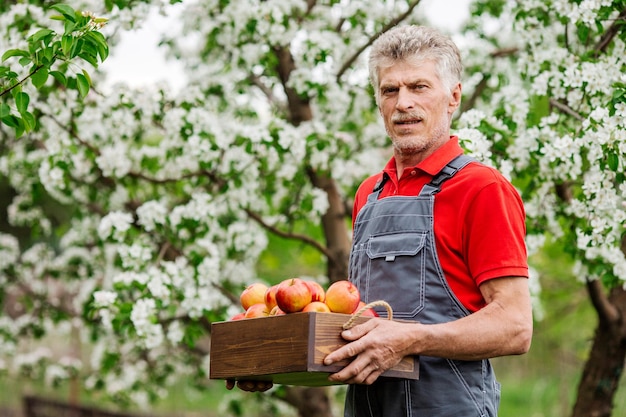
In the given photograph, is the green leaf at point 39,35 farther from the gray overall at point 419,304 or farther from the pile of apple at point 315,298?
the gray overall at point 419,304

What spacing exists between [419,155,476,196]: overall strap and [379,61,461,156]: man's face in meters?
0.14

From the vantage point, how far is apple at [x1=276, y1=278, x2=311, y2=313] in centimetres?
245

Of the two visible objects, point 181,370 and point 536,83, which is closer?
point 536,83

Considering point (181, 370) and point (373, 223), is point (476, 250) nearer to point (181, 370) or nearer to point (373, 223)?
point (373, 223)

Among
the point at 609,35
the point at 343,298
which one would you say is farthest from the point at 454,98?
the point at 609,35

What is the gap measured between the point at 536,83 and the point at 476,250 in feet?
7.02

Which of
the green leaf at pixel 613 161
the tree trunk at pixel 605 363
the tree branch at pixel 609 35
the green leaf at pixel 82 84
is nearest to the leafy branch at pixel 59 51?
the green leaf at pixel 82 84

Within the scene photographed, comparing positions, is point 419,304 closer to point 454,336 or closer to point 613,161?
point 454,336

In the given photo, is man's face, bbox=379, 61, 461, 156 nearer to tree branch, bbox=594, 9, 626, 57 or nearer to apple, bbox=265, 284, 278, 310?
apple, bbox=265, 284, 278, 310

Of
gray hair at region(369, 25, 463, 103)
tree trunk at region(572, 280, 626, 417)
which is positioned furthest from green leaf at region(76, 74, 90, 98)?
tree trunk at region(572, 280, 626, 417)

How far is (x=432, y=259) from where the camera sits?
2.58 meters

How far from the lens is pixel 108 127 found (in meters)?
5.38

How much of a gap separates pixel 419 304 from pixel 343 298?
26 centimetres

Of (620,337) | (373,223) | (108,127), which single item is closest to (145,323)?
(108,127)
